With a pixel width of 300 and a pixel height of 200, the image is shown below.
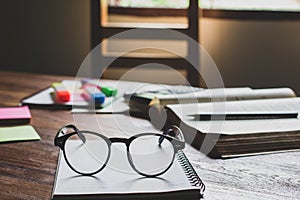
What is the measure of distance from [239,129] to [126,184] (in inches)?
12.5

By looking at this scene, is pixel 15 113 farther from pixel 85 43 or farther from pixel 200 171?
pixel 85 43

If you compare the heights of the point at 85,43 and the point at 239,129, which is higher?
the point at 239,129

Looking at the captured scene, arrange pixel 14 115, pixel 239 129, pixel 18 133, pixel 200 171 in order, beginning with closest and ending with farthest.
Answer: pixel 200 171 → pixel 239 129 → pixel 18 133 → pixel 14 115

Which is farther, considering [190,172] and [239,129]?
[239,129]

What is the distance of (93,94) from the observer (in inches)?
51.1

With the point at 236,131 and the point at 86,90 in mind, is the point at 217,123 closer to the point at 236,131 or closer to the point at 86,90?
the point at 236,131

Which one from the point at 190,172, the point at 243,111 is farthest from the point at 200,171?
the point at 243,111

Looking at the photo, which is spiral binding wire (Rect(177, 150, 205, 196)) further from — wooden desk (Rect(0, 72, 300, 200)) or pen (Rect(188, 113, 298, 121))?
pen (Rect(188, 113, 298, 121))

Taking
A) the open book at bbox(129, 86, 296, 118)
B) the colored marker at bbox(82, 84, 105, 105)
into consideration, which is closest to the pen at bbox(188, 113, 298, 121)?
the open book at bbox(129, 86, 296, 118)

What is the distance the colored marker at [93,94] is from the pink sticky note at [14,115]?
170 mm

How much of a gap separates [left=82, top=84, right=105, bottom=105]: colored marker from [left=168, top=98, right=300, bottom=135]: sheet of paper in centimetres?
25

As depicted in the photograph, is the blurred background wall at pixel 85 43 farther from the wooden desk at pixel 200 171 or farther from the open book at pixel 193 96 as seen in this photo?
the wooden desk at pixel 200 171

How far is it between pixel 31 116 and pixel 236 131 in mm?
536

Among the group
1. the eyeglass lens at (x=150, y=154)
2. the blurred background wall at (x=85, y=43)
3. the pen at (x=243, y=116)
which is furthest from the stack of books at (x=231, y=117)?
the blurred background wall at (x=85, y=43)
